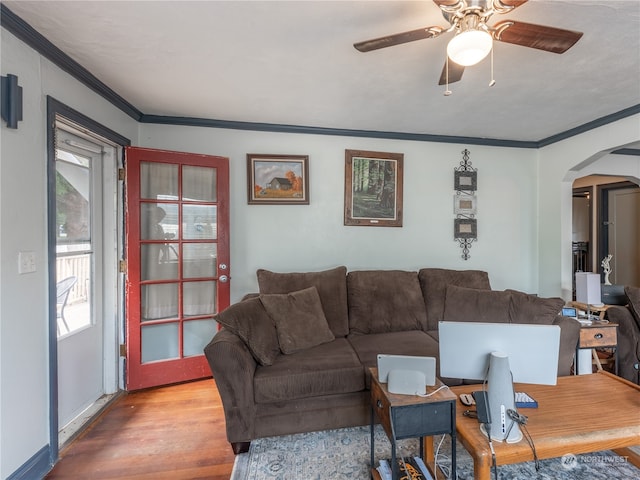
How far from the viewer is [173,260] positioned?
2660 mm

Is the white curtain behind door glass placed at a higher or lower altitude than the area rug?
higher

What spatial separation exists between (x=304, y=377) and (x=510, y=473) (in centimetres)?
121

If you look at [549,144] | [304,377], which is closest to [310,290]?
[304,377]

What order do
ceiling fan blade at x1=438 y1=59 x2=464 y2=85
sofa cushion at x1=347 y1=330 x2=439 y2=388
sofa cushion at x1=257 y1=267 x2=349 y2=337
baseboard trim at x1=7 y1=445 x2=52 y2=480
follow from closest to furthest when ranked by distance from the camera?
baseboard trim at x1=7 y1=445 x2=52 y2=480 < ceiling fan blade at x1=438 y1=59 x2=464 y2=85 < sofa cushion at x1=347 y1=330 x2=439 y2=388 < sofa cushion at x1=257 y1=267 x2=349 y2=337

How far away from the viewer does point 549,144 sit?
11.1 feet

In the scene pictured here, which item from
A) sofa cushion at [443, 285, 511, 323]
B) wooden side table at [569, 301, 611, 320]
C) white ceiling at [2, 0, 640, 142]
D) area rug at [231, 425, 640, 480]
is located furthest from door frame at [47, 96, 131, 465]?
wooden side table at [569, 301, 611, 320]

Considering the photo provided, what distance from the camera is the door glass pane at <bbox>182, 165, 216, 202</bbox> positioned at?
2686 mm

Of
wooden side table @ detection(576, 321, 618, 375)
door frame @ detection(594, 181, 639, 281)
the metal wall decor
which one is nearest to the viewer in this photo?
wooden side table @ detection(576, 321, 618, 375)

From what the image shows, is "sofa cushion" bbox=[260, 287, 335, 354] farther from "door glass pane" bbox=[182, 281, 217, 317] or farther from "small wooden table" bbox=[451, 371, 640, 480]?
"small wooden table" bbox=[451, 371, 640, 480]

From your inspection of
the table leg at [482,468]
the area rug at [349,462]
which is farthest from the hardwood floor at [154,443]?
the table leg at [482,468]

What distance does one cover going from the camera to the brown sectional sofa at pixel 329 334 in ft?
5.90

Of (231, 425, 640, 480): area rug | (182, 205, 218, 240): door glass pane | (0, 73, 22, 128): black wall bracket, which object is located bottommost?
(231, 425, 640, 480): area rug

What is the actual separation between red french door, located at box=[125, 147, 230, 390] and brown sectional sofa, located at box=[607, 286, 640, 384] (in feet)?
11.1

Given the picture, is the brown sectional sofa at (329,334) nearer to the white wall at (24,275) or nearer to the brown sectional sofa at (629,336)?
the brown sectional sofa at (629,336)
